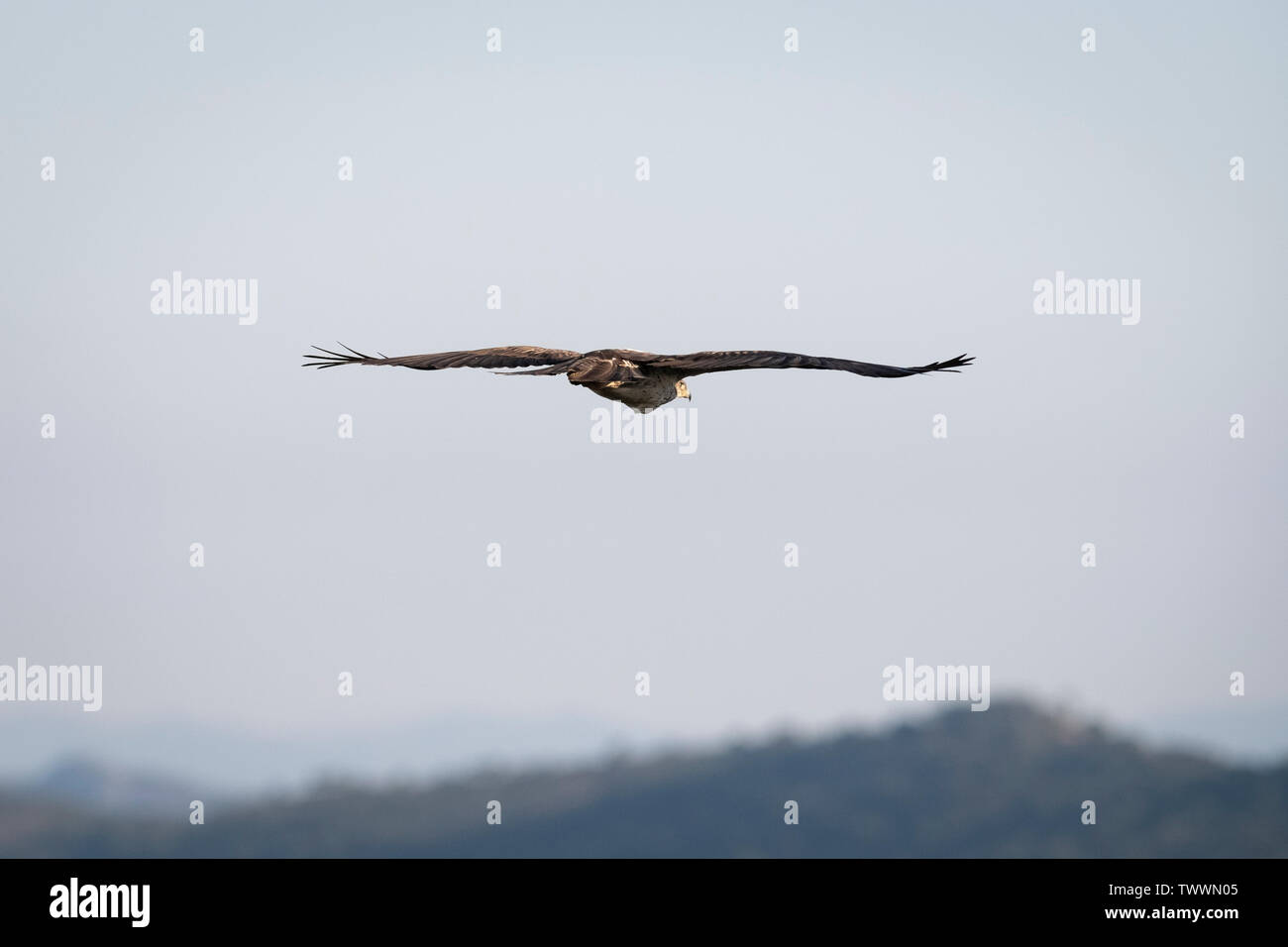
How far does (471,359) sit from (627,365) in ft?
8.25

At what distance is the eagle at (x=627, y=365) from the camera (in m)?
24.4

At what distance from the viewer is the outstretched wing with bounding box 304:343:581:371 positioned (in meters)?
26.6

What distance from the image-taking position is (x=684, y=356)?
25.9m

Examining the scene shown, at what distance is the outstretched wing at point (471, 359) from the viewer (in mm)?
26609

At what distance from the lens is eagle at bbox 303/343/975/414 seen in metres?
24.4

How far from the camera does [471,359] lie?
27.0 metres

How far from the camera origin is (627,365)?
86.6 ft
